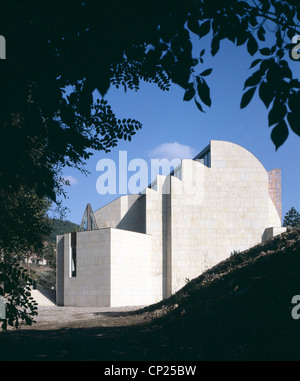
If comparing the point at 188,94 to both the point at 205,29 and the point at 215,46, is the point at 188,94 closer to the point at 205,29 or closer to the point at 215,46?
the point at 215,46

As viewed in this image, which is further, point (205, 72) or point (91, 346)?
point (91, 346)

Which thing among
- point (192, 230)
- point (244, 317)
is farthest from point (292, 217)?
point (244, 317)

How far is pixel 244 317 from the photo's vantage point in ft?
29.8

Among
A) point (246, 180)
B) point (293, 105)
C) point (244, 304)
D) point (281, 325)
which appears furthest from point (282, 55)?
point (246, 180)

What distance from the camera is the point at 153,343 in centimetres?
955

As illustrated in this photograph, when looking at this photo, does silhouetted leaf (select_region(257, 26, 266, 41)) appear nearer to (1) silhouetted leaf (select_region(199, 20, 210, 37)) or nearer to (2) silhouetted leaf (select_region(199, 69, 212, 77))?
(1) silhouetted leaf (select_region(199, 20, 210, 37))

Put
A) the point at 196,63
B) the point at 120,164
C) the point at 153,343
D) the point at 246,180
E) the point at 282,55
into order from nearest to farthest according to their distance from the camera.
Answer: the point at 282,55 < the point at 196,63 < the point at 153,343 < the point at 120,164 < the point at 246,180

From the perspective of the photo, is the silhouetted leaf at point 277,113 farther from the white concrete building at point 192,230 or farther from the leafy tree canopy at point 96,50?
the white concrete building at point 192,230

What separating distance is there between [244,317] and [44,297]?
101 feet

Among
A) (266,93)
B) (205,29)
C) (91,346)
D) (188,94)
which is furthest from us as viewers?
(91,346)

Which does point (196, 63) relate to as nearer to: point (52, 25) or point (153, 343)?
point (52, 25)

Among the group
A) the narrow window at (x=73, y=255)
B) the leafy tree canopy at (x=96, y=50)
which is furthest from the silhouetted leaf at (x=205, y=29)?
the narrow window at (x=73, y=255)

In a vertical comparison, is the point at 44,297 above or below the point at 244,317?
below
